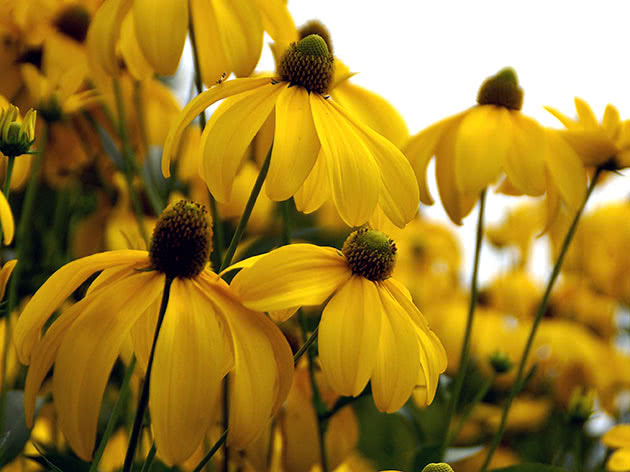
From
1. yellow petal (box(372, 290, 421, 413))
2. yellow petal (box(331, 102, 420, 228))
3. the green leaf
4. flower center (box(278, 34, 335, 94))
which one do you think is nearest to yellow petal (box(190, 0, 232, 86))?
flower center (box(278, 34, 335, 94))

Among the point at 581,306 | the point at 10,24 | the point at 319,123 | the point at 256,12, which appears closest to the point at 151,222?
the point at 10,24

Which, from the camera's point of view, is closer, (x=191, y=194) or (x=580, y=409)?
(x=580, y=409)

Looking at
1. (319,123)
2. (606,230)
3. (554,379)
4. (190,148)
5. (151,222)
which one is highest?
(319,123)

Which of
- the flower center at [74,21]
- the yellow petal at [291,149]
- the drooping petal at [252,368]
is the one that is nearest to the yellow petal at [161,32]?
the yellow petal at [291,149]

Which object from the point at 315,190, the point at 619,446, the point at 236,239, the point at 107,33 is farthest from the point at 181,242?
the point at 619,446

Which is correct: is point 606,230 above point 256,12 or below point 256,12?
below

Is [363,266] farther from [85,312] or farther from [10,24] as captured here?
[10,24]

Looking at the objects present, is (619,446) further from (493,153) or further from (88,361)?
(88,361)
